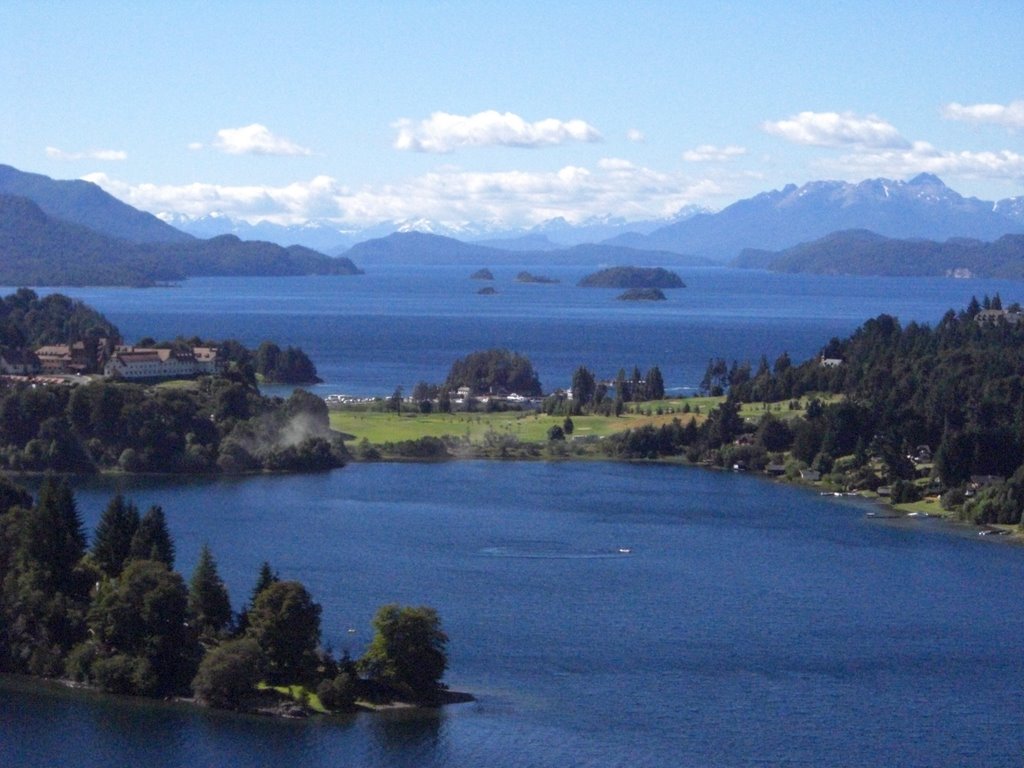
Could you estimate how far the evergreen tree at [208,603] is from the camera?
76.2 ft

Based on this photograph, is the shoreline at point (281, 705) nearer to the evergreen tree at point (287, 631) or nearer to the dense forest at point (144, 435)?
the evergreen tree at point (287, 631)

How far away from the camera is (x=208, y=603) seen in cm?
2331

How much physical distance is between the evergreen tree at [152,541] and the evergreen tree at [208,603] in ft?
5.32

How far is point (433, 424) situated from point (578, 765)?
32.4m

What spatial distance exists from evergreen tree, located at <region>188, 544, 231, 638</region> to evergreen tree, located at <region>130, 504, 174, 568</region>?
162 centimetres

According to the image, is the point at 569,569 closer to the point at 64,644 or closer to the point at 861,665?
the point at 861,665

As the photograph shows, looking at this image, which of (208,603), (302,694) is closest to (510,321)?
→ (208,603)

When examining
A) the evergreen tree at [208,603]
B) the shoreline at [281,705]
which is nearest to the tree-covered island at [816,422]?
the shoreline at [281,705]

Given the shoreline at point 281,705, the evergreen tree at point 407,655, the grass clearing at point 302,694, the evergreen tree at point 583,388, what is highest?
the evergreen tree at point 583,388

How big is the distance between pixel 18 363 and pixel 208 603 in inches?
1306

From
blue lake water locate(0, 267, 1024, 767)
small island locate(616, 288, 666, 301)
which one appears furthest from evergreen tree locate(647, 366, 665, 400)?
small island locate(616, 288, 666, 301)

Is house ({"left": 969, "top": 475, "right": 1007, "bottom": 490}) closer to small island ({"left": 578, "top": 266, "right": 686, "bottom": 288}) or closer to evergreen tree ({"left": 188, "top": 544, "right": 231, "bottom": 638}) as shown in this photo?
evergreen tree ({"left": 188, "top": 544, "right": 231, "bottom": 638})

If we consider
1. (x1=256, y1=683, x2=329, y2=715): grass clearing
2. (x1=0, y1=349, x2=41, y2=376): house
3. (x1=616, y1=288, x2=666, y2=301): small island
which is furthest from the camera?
(x1=616, y1=288, x2=666, y2=301): small island

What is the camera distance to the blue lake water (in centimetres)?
2094
